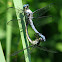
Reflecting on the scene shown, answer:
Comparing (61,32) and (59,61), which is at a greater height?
(61,32)

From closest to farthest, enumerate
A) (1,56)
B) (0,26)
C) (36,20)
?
(1,56) → (36,20) → (0,26)

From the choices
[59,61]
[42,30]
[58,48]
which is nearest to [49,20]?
[42,30]

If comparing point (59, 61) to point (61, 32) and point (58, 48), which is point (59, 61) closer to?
point (58, 48)

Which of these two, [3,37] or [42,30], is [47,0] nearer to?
[42,30]

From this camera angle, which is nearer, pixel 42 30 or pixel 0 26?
pixel 0 26

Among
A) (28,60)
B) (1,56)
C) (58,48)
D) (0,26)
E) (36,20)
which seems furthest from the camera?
(58,48)

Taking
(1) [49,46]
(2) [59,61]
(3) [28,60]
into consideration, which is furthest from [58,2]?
(3) [28,60]

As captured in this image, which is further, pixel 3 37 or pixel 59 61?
pixel 59 61

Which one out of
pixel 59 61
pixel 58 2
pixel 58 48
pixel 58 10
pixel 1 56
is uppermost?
pixel 58 2

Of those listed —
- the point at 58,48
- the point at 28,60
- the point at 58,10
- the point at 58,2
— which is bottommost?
the point at 58,48
